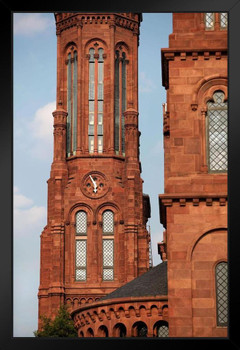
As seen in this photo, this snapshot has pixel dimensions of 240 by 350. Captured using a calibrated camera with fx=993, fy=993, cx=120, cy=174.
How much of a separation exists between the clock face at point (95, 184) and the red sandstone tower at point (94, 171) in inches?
3.6

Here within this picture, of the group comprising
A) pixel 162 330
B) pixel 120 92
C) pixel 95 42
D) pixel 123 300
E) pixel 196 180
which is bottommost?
pixel 162 330

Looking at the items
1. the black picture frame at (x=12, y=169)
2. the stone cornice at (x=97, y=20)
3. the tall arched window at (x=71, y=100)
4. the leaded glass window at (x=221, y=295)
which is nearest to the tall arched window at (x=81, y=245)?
the tall arched window at (x=71, y=100)

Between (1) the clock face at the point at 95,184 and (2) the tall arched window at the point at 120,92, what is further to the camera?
(2) the tall arched window at the point at 120,92

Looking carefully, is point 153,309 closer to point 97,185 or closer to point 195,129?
point 195,129

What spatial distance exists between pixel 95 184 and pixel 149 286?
5134 centimetres

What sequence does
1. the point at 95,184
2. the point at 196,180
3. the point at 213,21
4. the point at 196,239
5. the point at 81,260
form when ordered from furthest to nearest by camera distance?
1. the point at 95,184
2. the point at 81,260
3. the point at 213,21
4. the point at 196,180
5. the point at 196,239

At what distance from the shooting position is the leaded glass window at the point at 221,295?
2553 centimetres

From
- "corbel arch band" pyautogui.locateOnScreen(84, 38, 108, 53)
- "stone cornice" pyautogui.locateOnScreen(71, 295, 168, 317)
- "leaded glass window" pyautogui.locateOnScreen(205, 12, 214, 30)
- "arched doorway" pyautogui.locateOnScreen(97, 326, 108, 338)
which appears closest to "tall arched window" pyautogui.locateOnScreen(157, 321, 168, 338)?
"stone cornice" pyautogui.locateOnScreen(71, 295, 168, 317)

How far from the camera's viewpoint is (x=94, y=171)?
90875 mm

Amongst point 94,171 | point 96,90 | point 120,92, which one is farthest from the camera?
point 120,92

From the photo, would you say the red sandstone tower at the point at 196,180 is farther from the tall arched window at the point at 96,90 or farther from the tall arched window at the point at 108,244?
the tall arched window at the point at 96,90

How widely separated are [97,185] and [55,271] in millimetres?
9032

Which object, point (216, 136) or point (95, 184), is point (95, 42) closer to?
point (95, 184)

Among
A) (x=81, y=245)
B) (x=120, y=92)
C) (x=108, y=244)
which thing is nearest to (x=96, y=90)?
(x=120, y=92)
